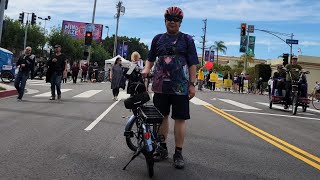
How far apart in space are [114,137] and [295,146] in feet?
10.3

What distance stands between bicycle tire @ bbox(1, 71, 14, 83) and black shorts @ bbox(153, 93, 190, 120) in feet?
63.5

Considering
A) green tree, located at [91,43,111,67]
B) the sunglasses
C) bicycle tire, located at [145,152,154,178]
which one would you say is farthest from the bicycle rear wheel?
green tree, located at [91,43,111,67]

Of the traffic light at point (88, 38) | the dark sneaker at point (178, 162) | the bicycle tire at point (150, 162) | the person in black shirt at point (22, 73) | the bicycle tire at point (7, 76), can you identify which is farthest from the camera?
the traffic light at point (88, 38)

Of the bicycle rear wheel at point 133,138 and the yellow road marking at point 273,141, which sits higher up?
the bicycle rear wheel at point 133,138

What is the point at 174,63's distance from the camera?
19.0 ft

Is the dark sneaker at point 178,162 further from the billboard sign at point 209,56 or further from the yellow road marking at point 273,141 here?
the billboard sign at point 209,56

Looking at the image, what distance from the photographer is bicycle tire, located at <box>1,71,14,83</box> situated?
2362 centimetres

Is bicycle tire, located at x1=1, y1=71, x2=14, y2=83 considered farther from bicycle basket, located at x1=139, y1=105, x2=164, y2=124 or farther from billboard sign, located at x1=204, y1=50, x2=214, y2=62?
billboard sign, located at x1=204, y1=50, x2=214, y2=62

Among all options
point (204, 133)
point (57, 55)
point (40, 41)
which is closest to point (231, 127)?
point (204, 133)

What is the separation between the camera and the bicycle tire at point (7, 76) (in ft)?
77.5

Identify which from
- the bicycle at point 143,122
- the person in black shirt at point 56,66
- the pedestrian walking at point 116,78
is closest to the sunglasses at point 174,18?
the bicycle at point 143,122

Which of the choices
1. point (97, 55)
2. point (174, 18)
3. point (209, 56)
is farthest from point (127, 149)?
point (97, 55)

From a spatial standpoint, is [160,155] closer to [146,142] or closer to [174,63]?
[146,142]

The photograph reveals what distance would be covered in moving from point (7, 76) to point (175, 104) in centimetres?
1975
